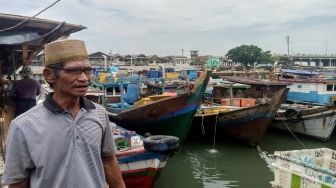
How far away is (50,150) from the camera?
1483 mm

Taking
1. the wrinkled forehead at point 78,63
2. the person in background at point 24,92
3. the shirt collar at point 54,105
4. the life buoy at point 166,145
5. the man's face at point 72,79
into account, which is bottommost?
the life buoy at point 166,145

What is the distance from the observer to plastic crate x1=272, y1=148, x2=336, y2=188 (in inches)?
212

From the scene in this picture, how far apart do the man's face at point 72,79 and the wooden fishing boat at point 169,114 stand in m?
8.52

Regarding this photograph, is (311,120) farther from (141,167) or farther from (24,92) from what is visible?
(24,92)

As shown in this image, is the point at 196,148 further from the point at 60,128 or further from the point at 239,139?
the point at 60,128

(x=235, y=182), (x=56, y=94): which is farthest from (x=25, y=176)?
(x=235, y=182)

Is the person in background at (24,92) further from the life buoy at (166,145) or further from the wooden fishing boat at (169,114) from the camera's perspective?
the wooden fishing boat at (169,114)

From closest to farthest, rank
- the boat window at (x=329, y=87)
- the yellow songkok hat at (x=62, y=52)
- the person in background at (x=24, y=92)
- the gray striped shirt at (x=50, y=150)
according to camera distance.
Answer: the gray striped shirt at (x=50, y=150)
the yellow songkok hat at (x=62, y=52)
the person in background at (x=24, y=92)
the boat window at (x=329, y=87)

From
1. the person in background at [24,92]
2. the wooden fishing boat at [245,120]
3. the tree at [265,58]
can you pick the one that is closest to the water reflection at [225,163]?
the wooden fishing boat at [245,120]

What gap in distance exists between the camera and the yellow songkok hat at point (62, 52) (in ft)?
5.29

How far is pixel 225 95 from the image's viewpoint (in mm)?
15008

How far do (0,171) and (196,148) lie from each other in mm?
8725

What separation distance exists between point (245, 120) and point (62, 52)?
11.2m

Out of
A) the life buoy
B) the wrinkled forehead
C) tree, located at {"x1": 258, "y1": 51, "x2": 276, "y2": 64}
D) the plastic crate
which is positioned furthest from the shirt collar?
tree, located at {"x1": 258, "y1": 51, "x2": 276, "y2": 64}
